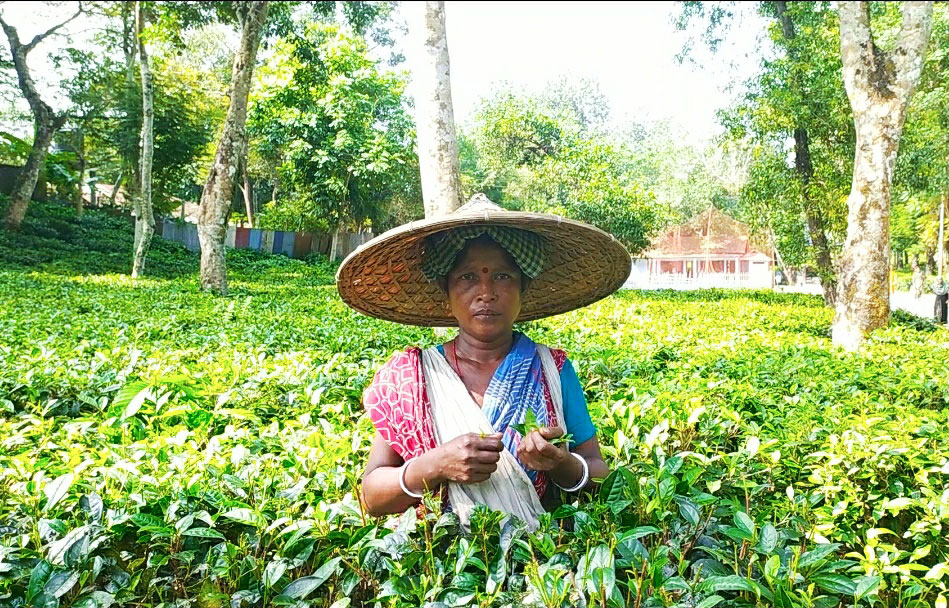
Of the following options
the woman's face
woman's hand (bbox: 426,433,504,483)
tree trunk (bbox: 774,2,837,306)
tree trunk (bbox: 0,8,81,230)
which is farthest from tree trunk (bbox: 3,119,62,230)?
woman's hand (bbox: 426,433,504,483)

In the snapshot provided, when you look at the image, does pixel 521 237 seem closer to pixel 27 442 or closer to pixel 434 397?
pixel 434 397

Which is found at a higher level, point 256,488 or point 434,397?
point 434,397

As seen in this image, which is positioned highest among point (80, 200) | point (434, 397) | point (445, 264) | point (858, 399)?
point (80, 200)

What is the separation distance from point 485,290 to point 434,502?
61cm

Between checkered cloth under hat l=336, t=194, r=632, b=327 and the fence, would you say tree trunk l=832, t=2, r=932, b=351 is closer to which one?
checkered cloth under hat l=336, t=194, r=632, b=327

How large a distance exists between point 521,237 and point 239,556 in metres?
1.16

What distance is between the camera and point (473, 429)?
1.84 m

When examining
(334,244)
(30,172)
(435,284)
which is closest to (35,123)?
(30,172)

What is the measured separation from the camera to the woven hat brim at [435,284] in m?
2.13

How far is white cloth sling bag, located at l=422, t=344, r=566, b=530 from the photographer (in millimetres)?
1741

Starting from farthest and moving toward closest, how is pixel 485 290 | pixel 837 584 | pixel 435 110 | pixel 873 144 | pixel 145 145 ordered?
pixel 145 145
pixel 873 144
pixel 435 110
pixel 485 290
pixel 837 584

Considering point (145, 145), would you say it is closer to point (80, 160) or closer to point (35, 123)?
point (35, 123)

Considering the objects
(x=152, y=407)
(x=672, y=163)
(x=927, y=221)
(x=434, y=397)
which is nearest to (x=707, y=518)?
(x=434, y=397)

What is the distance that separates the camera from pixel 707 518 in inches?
70.8
